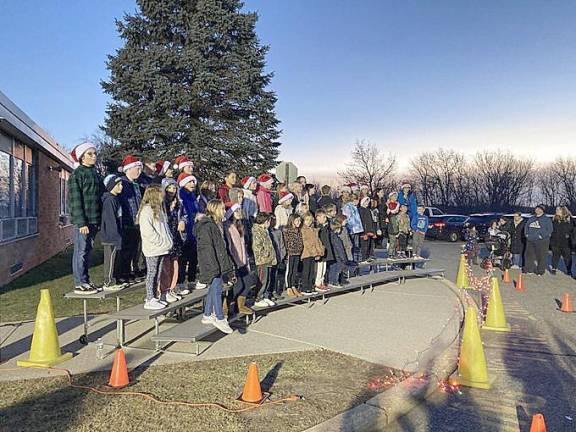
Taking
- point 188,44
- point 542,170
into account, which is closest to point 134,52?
point 188,44

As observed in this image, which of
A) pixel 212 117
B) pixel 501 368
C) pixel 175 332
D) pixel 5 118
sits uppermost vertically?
pixel 212 117

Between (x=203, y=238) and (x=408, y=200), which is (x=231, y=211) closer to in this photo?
(x=203, y=238)

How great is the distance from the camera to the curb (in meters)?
4.57

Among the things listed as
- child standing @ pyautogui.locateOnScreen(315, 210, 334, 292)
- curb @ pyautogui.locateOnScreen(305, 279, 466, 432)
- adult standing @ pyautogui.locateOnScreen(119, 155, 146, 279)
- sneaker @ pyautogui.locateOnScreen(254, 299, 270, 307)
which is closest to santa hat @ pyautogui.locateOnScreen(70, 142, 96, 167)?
adult standing @ pyautogui.locateOnScreen(119, 155, 146, 279)

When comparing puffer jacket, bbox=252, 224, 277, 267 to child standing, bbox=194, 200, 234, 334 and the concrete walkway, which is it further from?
child standing, bbox=194, 200, 234, 334

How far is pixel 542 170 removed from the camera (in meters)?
67.2

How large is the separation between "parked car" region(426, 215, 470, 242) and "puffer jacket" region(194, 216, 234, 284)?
2619cm

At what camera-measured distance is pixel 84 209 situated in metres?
7.20

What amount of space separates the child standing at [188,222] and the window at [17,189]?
6.18m

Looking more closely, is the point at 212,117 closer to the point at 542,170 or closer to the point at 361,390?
the point at 361,390

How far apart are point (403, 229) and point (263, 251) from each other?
21.9 ft

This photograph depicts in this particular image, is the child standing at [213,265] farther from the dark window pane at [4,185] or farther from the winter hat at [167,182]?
the dark window pane at [4,185]

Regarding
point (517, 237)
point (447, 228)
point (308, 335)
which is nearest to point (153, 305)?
point (308, 335)

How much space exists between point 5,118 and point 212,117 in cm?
1254
